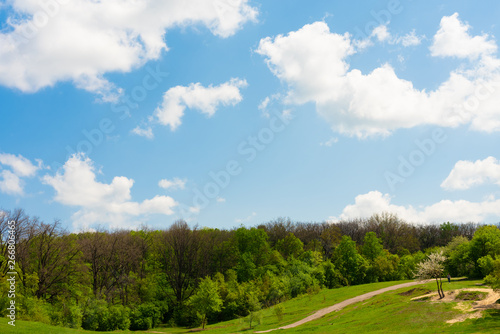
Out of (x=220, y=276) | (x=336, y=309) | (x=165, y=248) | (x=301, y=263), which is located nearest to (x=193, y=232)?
(x=165, y=248)

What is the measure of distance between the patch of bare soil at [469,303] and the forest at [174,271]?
345 centimetres

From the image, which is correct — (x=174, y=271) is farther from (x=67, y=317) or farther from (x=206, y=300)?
(x=67, y=317)

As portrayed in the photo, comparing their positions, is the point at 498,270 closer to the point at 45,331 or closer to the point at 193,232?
the point at 45,331

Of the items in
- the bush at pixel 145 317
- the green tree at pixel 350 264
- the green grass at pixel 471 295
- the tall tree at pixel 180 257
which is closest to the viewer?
the green grass at pixel 471 295

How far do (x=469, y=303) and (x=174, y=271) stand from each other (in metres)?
66.6

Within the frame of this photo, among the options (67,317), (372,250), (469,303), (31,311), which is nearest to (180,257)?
(67,317)

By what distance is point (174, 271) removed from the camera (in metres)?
88.6

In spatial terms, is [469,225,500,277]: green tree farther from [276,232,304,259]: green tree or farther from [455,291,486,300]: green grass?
[276,232,304,259]: green tree

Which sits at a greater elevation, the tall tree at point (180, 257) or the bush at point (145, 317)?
the tall tree at point (180, 257)

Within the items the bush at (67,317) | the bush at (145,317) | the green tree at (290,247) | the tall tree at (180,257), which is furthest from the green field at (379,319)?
the green tree at (290,247)

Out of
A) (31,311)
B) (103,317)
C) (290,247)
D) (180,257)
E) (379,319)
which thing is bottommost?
(379,319)

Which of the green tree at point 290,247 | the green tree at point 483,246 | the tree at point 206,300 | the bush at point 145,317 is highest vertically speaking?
the green tree at point 290,247

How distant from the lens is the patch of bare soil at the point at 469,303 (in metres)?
37.8

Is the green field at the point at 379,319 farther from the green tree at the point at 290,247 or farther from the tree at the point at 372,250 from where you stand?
the green tree at the point at 290,247
